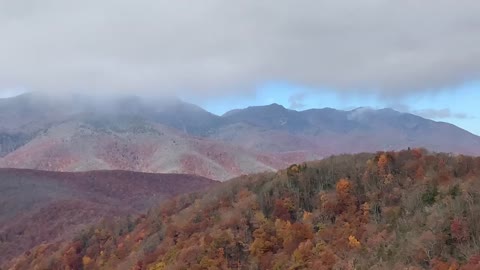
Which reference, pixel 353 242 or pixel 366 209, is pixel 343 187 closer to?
pixel 366 209

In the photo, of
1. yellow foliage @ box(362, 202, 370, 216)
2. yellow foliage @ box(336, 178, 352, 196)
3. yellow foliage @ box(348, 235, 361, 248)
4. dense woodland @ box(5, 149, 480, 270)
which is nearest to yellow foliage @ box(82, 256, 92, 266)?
dense woodland @ box(5, 149, 480, 270)

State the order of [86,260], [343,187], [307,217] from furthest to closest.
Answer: [86,260]
[343,187]
[307,217]

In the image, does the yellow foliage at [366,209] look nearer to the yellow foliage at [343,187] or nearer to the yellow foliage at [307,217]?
the yellow foliage at [343,187]

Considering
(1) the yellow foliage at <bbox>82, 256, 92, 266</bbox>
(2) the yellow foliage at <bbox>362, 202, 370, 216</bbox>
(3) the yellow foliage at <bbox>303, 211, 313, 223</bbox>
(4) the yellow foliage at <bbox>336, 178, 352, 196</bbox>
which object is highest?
(4) the yellow foliage at <bbox>336, 178, 352, 196</bbox>

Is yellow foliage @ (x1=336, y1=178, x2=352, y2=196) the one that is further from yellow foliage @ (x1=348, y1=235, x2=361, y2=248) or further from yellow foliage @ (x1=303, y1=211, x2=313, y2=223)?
yellow foliage @ (x1=348, y1=235, x2=361, y2=248)

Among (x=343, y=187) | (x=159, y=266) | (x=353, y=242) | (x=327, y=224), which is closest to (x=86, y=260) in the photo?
(x=159, y=266)
